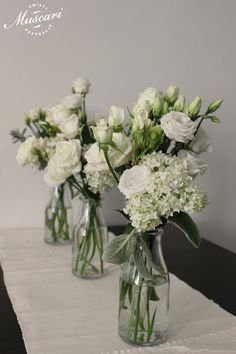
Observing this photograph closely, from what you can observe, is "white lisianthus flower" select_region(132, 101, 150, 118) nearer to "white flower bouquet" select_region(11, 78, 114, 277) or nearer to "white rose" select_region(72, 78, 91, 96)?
"white flower bouquet" select_region(11, 78, 114, 277)

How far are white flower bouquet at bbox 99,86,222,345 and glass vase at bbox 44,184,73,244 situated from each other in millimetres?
493

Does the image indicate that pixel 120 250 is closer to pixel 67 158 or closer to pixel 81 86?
pixel 67 158

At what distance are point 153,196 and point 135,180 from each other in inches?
1.6

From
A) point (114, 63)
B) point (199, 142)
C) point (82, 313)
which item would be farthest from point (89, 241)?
point (114, 63)

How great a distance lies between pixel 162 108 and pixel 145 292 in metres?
0.33

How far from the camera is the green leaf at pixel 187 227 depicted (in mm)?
767

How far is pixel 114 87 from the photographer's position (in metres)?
1.52

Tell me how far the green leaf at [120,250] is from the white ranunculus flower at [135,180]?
100 mm

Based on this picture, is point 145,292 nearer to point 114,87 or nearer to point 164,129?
point 164,129

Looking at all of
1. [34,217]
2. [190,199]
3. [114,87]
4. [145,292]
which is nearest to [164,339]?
[145,292]

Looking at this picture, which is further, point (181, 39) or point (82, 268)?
point (181, 39)

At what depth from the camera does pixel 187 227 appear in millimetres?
772

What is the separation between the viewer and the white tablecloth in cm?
81

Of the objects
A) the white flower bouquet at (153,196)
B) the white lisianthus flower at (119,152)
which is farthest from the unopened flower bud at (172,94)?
the white lisianthus flower at (119,152)
